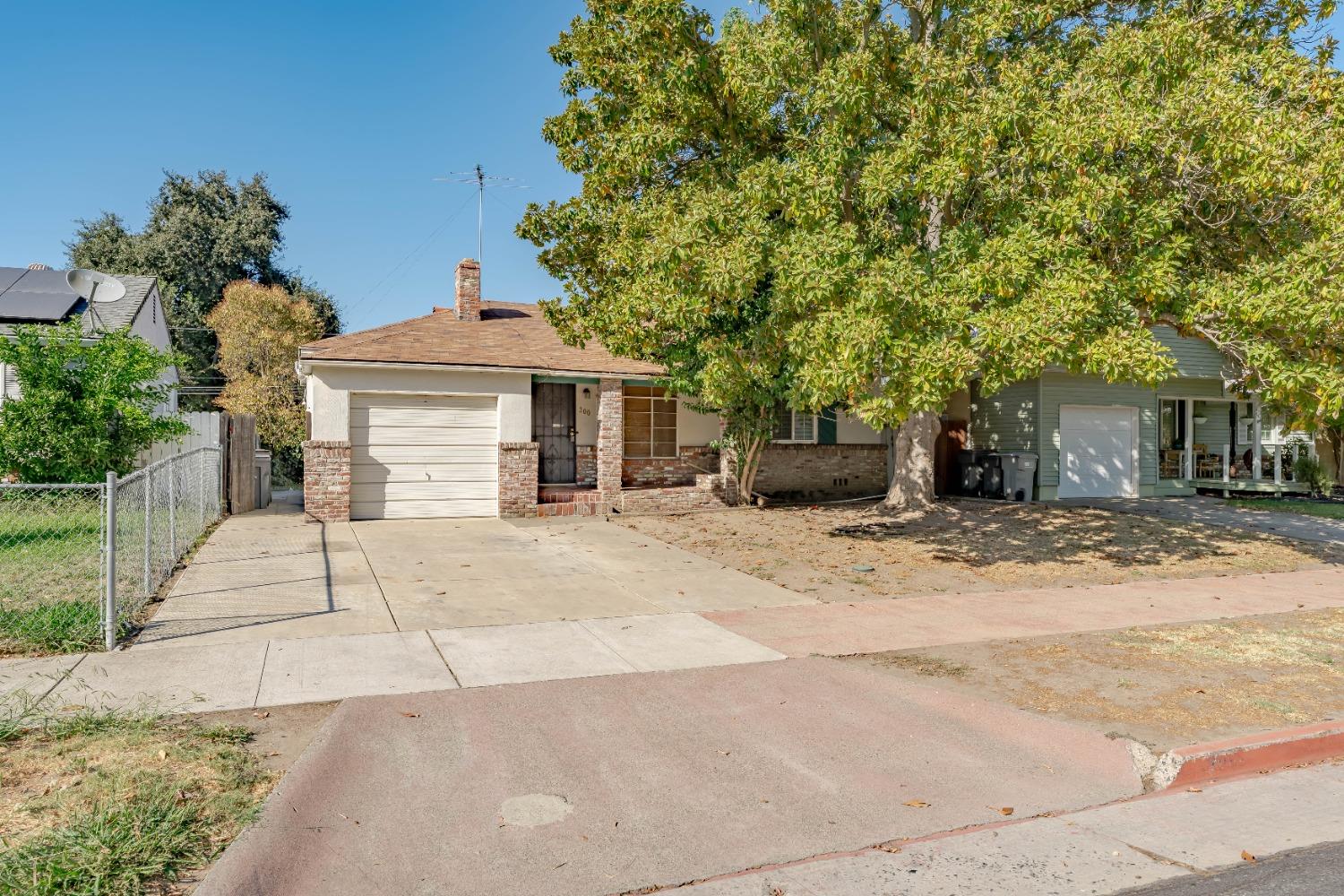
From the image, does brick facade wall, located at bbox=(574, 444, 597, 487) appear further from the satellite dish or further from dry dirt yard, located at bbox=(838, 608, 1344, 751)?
dry dirt yard, located at bbox=(838, 608, 1344, 751)

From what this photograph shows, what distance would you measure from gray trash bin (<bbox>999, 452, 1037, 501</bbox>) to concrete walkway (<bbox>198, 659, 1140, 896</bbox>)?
14269 millimetres

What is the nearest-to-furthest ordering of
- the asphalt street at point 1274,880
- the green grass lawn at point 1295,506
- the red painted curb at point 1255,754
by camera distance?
the asphalt street at point 1274,880 → the red painted curb at point 1255,754 → the green grass lawn at point 1295,506

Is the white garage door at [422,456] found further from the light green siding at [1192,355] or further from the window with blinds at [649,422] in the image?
the light green siding at [1192,355]

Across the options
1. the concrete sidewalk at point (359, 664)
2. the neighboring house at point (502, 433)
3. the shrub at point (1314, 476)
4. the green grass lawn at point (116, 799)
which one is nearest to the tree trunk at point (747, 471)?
the neighboring house at point (502, 433)

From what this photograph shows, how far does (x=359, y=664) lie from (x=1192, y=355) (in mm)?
21314

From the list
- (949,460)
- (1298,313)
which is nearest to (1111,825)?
(1298,313)

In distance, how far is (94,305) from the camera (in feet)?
67.8

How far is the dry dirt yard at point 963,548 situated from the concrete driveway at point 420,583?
101 cm

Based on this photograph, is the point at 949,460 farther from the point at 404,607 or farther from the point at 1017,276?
the point at 404,607

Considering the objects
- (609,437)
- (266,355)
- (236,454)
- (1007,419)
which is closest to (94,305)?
(266,355)

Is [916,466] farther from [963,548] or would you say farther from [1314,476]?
[1314,476]

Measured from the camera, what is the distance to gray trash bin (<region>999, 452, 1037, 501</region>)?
19031mm

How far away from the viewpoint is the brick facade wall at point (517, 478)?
53.5 feet

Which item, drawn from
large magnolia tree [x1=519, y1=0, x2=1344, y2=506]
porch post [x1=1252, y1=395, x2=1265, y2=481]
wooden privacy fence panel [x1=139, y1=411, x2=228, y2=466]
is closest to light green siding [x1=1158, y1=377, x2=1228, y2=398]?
porch post [x1=1252, y1=395, x2=1265, y2=481]
